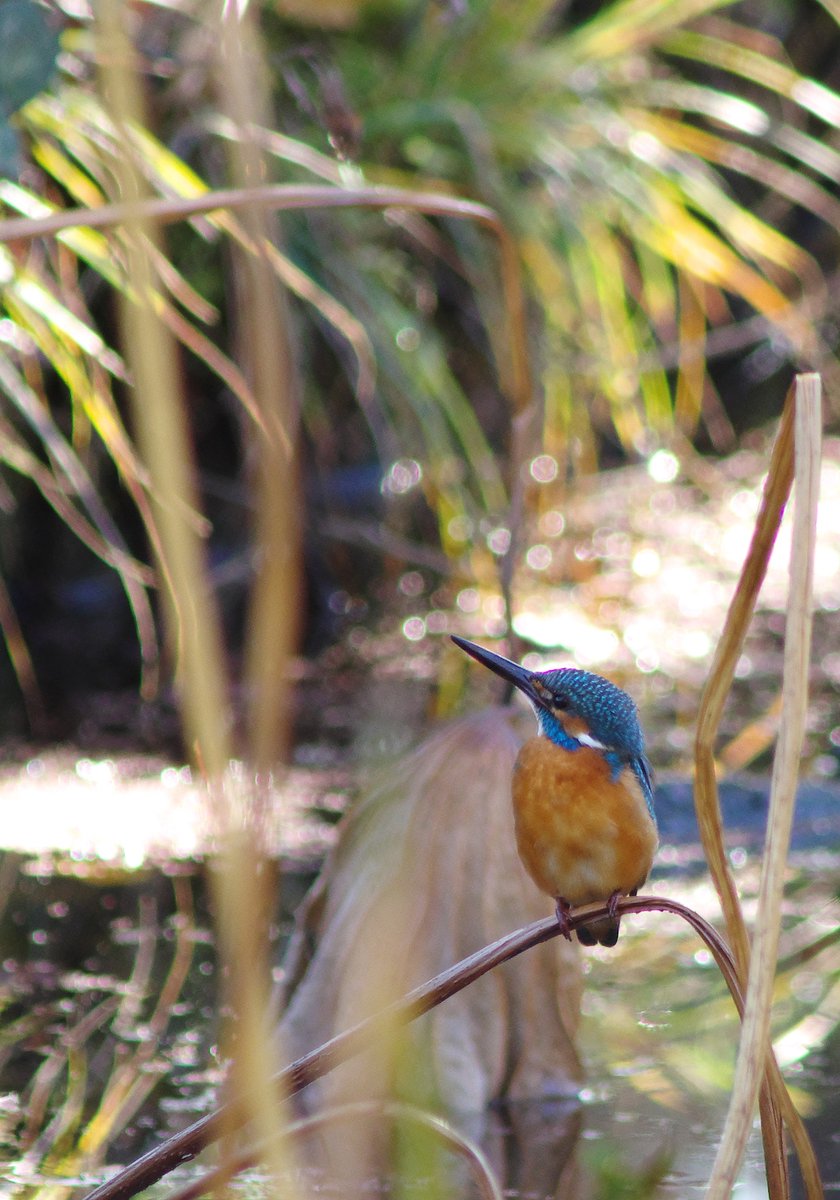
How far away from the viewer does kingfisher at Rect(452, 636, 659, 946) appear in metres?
1.57

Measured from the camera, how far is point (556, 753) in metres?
1.60

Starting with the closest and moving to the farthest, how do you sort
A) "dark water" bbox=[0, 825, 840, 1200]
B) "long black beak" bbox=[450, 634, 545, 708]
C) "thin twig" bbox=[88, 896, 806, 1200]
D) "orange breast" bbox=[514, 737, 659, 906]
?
"thin twig" bbox=[88, 896, 806, 1200] < "long black beak" bbox=[450, 634, 545, 708] < "orange breast" bbox=[514, 737, 659, 906] < "dark water" bbox=[0, 825, 840, 1200]

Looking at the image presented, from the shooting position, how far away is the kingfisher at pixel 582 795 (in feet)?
5.16

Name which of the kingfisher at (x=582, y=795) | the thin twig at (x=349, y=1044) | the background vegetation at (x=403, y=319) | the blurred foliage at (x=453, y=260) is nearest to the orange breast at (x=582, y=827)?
the kingfisher at (x=582, y=795)

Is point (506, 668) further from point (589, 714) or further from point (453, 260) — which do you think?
point (453, 260)

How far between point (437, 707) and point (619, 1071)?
4.04 ft

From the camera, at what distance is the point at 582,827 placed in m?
1.57

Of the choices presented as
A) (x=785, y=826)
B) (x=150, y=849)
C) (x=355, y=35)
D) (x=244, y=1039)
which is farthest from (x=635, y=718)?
(x=355, y=35)

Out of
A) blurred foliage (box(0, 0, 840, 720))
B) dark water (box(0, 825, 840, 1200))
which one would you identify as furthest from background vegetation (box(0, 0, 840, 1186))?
dark water (box(0, 825, 840, 1200))

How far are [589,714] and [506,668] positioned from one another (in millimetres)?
204

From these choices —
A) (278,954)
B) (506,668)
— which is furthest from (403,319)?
(506,668)

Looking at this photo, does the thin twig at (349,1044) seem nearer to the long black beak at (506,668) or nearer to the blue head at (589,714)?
the long black beak at (506,668)

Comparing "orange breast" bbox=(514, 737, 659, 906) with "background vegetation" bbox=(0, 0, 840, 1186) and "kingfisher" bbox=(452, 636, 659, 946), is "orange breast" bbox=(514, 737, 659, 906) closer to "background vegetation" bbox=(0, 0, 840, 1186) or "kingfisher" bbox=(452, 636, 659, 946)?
"kingfisher" bbox=(452, 636, 659, 946)

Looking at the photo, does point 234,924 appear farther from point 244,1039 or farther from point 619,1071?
point 619,1071
